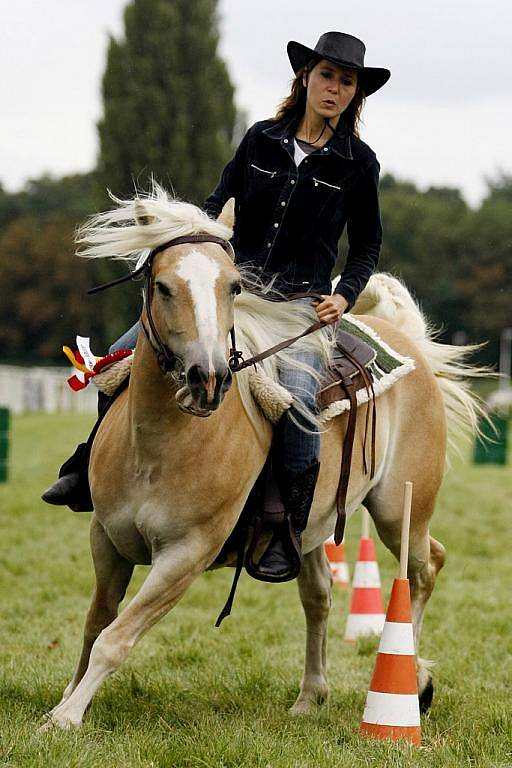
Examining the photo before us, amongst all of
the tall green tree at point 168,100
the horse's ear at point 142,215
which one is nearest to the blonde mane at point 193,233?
the horse's ear at point 142,215

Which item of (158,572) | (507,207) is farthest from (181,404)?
(507,207)

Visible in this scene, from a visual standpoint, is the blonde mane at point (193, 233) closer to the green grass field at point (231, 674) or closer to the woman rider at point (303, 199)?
the woman rider at point (303, 199)

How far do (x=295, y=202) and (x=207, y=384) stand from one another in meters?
1.62

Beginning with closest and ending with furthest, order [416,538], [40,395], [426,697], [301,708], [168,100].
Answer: [301,708] < [426,697] < [416,538] < [168,100] < [40,395]

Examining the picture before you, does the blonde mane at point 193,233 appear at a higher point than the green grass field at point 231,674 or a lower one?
higher

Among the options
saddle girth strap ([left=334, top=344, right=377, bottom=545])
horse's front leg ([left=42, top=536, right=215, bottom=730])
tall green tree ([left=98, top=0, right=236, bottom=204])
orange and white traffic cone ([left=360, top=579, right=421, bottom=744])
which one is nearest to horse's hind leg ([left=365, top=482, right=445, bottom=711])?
saddle girth strap ([left=334, top=344, right=377, bottom=545])

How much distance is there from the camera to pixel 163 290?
435cm

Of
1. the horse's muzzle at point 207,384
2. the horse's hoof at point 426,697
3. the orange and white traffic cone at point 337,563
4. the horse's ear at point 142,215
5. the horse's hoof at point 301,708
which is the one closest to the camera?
the horse's muzzle at point 207,384

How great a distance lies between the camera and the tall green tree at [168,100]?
144 ft

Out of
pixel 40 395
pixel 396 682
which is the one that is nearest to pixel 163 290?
pixel 396 682

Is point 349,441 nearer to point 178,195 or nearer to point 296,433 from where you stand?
point 296,433

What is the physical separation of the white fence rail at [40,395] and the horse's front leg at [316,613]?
114 feet

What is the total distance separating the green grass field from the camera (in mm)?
4641

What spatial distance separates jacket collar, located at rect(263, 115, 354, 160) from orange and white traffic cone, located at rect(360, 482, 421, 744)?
1.74 meters
